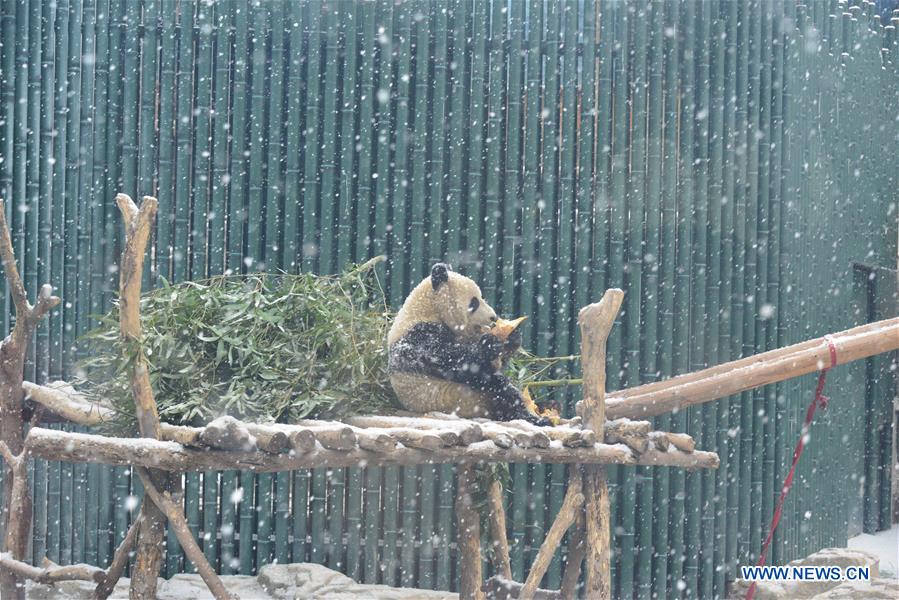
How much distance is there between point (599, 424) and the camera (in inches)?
162

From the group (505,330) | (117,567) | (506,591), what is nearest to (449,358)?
(505,330)

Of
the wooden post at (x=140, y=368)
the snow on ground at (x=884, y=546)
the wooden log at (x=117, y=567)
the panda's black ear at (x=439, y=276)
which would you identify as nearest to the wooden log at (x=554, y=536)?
the panda's black ear at (x=439, y=276)

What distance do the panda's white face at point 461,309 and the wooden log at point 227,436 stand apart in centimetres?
110

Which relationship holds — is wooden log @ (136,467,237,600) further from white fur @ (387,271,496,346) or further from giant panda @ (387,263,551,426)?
white fur @ (387,271,496,346)

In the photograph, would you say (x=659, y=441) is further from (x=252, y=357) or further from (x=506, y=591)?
(x=252, y=357)

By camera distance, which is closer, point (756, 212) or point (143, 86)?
point (143, 86)

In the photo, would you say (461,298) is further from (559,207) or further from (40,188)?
(40,188)

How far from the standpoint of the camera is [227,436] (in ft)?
11.5

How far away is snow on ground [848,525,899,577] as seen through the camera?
284 inches

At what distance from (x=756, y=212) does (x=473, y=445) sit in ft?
11.5

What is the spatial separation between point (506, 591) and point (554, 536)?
79 centimetres

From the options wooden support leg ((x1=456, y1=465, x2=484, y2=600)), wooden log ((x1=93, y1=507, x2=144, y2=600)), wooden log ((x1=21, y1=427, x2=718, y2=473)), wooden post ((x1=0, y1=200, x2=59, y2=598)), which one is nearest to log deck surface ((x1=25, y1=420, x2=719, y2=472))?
wooden log ((x1=21, y1=427, x2=718, y2=473))

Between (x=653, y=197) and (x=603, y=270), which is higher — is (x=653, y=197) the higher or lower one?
the higher one

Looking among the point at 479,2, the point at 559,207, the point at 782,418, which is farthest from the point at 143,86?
the point at 782,418
